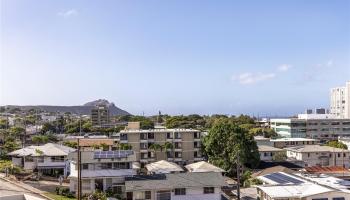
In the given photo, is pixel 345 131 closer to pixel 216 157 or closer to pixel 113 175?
pixel 216 157

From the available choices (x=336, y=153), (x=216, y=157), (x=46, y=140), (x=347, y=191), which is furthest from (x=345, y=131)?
(x=347, y=191)

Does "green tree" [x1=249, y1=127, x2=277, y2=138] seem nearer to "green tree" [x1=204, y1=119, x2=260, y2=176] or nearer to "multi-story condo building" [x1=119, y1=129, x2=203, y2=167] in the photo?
"multi-story condo building" [x1=119, y1=129, x2=203, y2=167]

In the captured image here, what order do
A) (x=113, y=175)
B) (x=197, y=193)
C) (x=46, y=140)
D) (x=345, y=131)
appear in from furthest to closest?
(x=345, y=131) → (x=46, y=140) → (x=113, y=175) → (x=197, y=193)

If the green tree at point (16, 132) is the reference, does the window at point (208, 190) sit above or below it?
below

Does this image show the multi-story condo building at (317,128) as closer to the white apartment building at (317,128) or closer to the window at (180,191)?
the white apartment building at (317,128)

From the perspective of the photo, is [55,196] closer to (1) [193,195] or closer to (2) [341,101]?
(1) [193,195]

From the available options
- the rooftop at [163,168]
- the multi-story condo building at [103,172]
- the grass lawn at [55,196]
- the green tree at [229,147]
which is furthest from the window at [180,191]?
the green tree at [229,147]
